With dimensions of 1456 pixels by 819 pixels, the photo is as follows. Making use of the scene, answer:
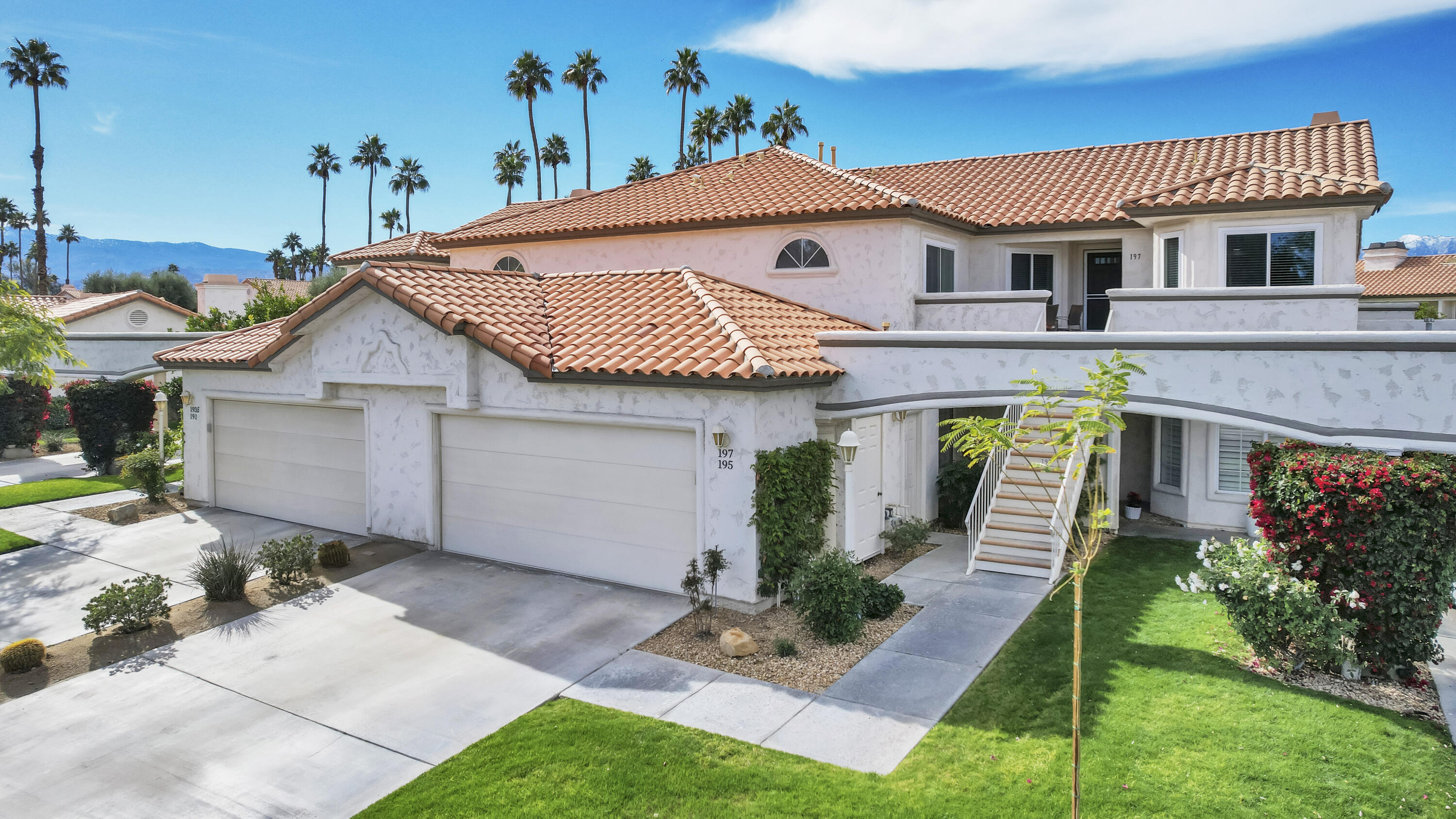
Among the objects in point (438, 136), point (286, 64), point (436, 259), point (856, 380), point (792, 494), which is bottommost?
point (792, 494)

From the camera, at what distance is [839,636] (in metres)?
10.7

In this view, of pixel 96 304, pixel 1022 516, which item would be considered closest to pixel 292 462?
pixel 1022 516

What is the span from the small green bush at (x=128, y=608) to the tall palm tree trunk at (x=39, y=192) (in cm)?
5479

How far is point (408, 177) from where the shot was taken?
7400cm

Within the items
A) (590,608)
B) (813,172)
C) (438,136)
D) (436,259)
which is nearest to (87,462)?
(436,259)

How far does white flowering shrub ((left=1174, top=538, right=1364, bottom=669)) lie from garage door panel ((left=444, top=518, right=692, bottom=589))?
6.77 metres

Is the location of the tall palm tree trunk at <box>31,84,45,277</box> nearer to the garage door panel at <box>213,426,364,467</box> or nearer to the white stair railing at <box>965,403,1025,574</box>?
the garage door panel at <box>213,426,364,467</box>

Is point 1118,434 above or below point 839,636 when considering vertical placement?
above

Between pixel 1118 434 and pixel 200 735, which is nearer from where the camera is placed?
pixel 200 735

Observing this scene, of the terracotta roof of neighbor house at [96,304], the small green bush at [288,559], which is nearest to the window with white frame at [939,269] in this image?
the small green bush at [288,559]

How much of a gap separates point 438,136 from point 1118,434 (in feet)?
218

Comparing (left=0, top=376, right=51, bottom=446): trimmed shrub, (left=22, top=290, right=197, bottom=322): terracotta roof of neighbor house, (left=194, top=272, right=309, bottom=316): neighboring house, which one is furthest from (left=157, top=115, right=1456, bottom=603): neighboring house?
(left=194, top=272, right=309, bottom=316): neighboring house

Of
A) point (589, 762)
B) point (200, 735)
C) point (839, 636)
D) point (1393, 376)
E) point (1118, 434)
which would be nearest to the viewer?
point (589, 762)

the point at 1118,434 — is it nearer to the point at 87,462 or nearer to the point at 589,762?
the point at 589,762
